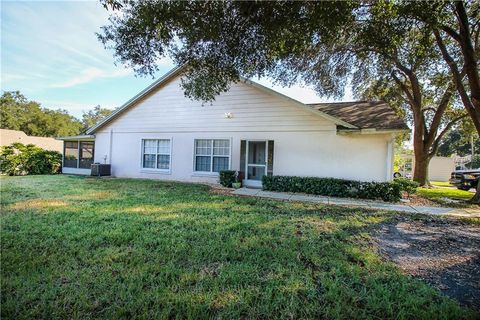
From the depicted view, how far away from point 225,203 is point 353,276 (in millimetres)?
4735

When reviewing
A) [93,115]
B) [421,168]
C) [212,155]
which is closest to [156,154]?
[212,155]

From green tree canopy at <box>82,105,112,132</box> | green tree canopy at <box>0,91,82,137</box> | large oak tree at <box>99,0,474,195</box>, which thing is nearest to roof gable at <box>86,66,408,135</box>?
large oak tree at <box>99,0,474,195</box>

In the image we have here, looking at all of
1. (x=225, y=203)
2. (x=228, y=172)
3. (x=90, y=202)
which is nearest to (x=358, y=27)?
(x=225, y=203)

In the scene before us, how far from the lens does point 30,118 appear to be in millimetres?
42531

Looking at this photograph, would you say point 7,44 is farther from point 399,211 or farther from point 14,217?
point 399,211

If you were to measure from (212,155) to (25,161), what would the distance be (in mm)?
13812

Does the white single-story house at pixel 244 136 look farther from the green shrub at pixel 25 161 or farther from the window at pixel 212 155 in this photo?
the green shrub at pixel 25 161

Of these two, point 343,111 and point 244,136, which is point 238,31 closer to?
point 244,136

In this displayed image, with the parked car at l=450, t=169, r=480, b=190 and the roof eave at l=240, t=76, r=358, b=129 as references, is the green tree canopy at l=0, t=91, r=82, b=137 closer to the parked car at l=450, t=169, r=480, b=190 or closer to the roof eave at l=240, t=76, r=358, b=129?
the roof eave at l=240, t=76, r=358, b=129

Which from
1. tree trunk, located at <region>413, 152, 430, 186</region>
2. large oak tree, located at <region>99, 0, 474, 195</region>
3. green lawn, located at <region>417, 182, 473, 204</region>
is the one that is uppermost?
large oak tree, located at <region>99, 0, 474, 195</region>

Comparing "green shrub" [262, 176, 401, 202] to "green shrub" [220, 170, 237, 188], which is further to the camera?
"green shrub" [220, 170, 237, 188]

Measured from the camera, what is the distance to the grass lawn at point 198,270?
2459 millimetres

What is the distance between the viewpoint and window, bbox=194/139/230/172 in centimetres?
1223

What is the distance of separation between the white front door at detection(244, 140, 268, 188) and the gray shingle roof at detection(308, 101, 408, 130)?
3.11 m
